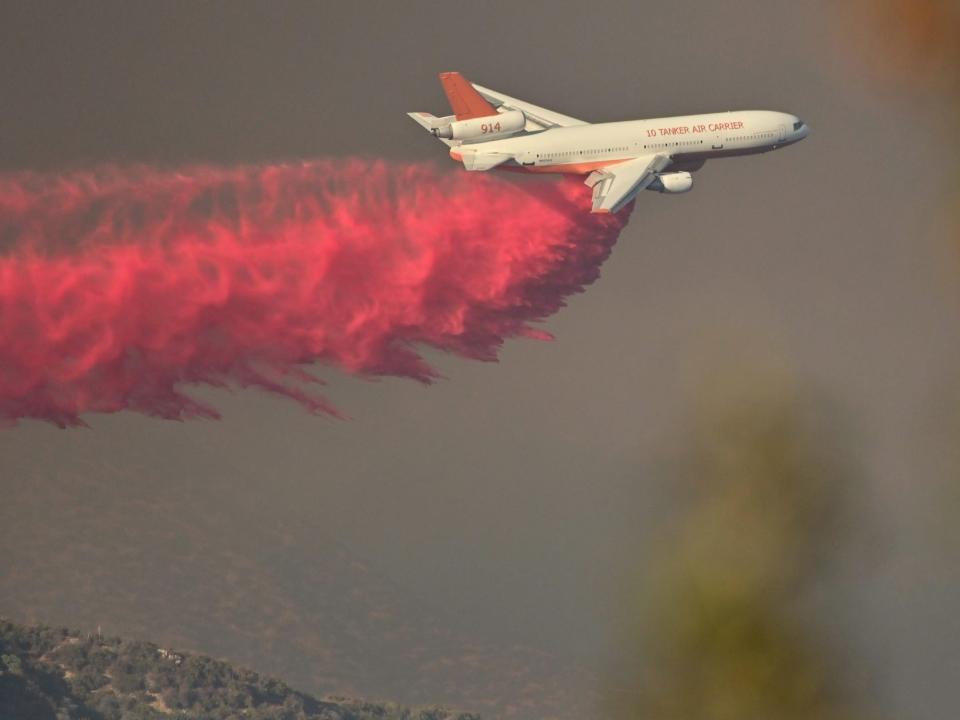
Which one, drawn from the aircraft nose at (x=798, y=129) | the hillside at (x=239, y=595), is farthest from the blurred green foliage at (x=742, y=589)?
the hillside at (x=239, y=595)

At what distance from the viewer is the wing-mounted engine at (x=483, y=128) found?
72.8 m

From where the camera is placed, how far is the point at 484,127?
73.1 meters

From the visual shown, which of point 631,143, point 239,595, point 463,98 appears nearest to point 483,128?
point 463,98

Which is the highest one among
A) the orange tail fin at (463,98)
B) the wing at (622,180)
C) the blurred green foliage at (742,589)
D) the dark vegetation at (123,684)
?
the orange tail fin at (463,98)

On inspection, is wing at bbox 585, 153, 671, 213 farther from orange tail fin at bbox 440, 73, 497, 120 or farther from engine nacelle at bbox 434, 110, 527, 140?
orange tail fin at bbox 440, 73, 497, 120

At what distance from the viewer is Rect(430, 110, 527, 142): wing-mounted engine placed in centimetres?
7281

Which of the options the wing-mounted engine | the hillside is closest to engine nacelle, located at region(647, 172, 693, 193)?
the wing-mounted engine

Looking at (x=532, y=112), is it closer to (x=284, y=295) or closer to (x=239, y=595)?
(x=284, y=295)

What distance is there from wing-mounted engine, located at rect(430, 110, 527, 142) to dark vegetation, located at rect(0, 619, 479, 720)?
36141 mm

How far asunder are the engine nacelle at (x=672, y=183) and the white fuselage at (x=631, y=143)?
1.29 meters

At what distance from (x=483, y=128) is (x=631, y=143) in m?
5.63

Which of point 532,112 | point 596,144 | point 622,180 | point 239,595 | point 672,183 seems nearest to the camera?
point 622,180

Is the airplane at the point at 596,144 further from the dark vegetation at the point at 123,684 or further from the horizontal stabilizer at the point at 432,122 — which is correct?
the dark vegetation at the point at 123,684

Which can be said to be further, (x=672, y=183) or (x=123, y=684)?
(x=123, y=684)
